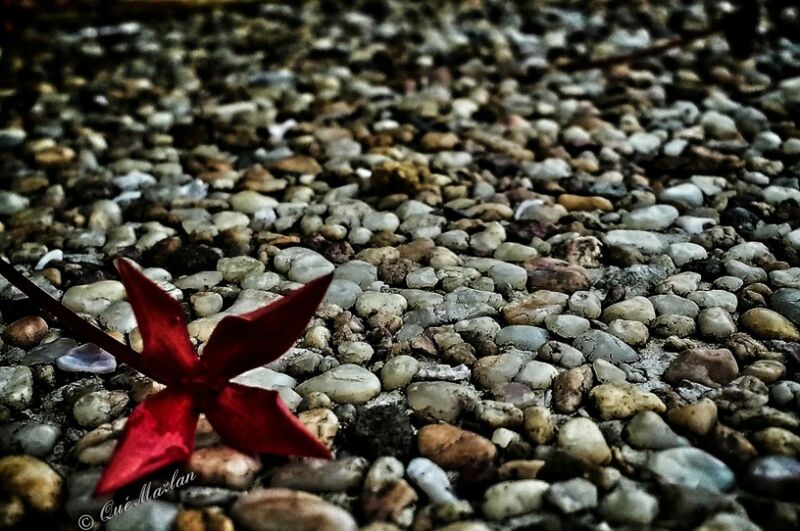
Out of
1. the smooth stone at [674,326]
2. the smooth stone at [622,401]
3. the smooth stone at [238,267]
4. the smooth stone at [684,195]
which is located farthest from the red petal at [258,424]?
the smooth stone at [684,195]

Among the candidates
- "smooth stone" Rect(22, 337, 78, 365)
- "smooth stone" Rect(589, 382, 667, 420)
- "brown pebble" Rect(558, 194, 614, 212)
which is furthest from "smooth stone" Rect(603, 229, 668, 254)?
"smooth stone" Rect(22, 337, 78, 365)

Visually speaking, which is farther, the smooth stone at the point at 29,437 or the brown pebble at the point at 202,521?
the smooth stone at the point at 29,437

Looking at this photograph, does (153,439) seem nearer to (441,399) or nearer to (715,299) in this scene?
(441,399)

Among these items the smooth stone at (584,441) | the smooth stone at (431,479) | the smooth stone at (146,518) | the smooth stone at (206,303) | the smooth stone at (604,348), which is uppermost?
the smooth stone at (146,518)

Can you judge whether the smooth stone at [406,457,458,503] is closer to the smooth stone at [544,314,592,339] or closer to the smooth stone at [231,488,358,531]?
the smooth stone at [231,488,358,531]

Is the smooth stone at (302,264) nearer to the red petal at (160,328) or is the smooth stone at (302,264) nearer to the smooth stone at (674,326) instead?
the red petal at (160,328)

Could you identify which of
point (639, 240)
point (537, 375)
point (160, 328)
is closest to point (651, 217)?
point (639, 240)

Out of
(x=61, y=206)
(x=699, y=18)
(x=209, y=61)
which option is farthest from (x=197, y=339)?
(x=699, y=18)

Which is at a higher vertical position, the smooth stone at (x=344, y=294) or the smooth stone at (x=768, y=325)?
the smooth stone at (x=344, y=294)

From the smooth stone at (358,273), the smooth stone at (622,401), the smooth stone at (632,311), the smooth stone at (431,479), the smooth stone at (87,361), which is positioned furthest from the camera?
the smooth stone at (358,273)
